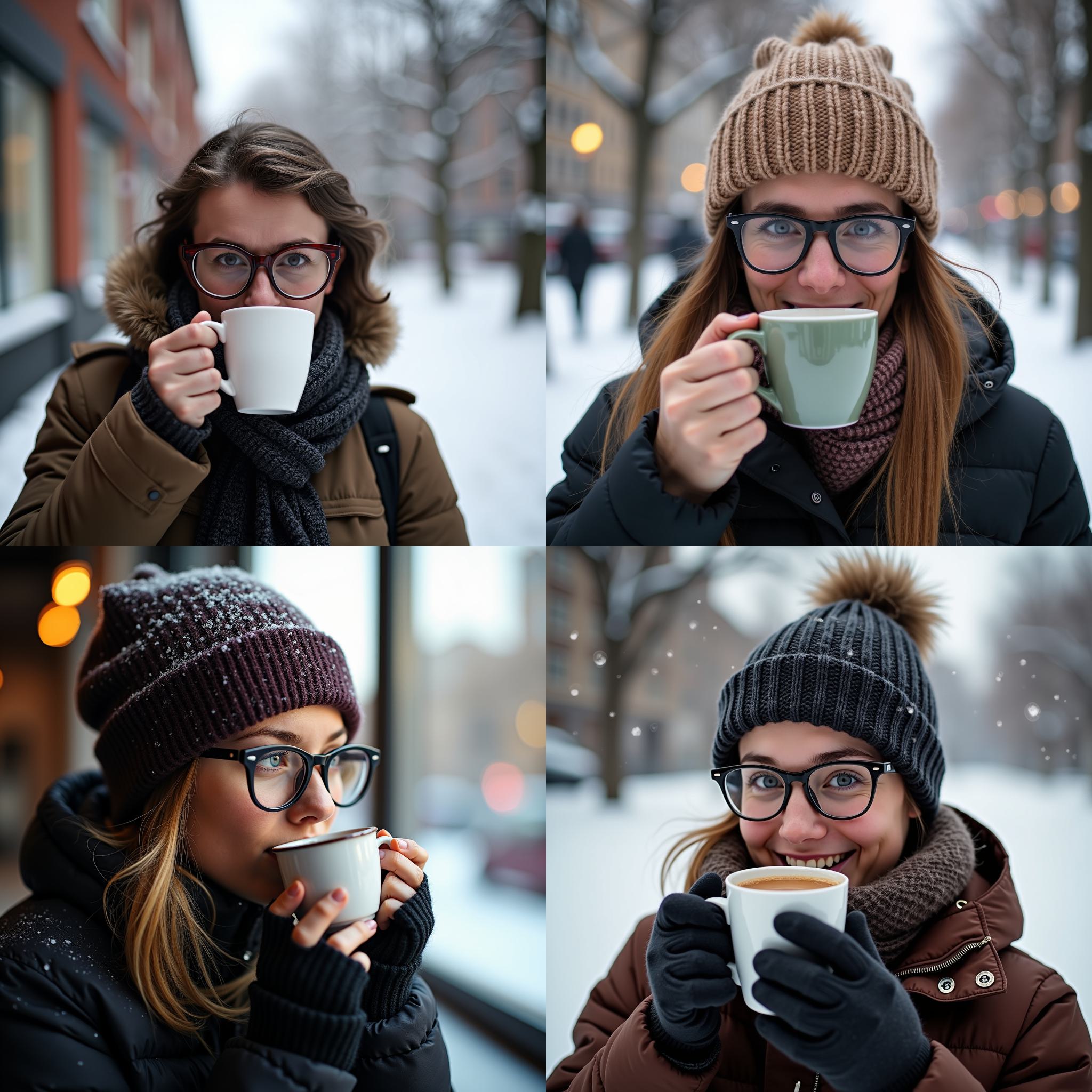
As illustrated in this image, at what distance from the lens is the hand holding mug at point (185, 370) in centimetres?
164

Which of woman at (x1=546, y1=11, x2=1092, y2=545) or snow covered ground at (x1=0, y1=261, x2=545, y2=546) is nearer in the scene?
woman at (x1=546, y1=11, x2=1092, y2=545)

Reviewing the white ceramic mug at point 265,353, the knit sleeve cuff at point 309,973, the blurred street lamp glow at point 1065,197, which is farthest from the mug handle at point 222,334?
the blurred street lamp glow at point 1065,197

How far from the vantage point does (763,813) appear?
171 centimetres

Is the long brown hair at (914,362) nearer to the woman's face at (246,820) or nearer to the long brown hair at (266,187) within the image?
the long brown hair at (266,187)

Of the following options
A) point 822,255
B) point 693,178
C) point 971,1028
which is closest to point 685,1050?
point 971,1028

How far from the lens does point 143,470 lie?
1.69 m

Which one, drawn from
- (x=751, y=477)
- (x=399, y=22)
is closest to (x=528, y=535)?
(x=751, y=477)

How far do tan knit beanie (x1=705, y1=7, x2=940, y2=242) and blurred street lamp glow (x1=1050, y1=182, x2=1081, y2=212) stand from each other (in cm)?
78

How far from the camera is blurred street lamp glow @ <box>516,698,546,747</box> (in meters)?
2.70

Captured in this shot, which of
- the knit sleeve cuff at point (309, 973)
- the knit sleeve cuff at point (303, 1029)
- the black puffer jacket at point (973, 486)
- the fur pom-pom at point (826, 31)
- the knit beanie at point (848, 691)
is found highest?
the fur pom-pom at point (826, 31)

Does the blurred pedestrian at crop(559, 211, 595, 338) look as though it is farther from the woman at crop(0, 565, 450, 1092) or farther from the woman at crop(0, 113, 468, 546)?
the woman at crop(0, 565, 450, 1092)

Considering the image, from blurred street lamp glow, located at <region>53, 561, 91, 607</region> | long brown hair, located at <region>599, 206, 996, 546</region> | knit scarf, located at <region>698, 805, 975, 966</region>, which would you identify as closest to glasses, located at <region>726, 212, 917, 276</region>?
long brown hair, located at <region>599, 206, 996, 546</region>

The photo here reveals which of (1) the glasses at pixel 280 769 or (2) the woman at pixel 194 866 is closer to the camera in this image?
(2) the woman at pixel 194 866

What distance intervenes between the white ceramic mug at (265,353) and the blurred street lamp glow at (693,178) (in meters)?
1.08
